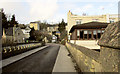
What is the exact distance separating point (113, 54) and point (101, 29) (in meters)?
19.0

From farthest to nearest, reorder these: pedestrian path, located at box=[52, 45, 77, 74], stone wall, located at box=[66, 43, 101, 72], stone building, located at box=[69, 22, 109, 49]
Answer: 1. stone building, located at box=[69, 22, 109, 49]
2. pedestrian path, located at box=[52, 45, 77, 74]
3. stone wall, located at box=[66, 43, 101, 72]

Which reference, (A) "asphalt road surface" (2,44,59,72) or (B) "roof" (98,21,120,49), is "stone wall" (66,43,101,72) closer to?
(B) "roof" (98,21,120,49)

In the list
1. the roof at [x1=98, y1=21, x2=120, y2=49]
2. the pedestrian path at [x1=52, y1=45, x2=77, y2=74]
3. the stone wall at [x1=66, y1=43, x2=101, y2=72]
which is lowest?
the pedestrian path at [x1=52, y1=45, x2=77, y2=74]

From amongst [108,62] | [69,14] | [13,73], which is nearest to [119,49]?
[108,62]

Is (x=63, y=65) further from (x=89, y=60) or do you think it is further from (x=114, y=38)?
(x=114, y=38)

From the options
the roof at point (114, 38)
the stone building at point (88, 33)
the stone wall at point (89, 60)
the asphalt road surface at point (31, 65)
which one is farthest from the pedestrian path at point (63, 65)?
the stone building at point (88, 33)

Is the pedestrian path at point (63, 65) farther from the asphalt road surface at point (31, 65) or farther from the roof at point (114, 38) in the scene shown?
the roof at point (114, 38)

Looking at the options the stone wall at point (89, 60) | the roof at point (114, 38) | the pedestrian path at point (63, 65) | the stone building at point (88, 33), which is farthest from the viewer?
the stone building at point (88, 33)

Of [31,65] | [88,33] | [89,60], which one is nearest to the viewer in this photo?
[89,60]

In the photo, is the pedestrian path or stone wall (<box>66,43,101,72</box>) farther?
the pedestrian path

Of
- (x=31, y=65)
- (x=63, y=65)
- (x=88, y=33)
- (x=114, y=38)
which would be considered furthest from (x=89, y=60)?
(x=88, y=33)

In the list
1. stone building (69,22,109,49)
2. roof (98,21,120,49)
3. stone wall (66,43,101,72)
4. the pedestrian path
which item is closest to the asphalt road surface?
the pedestrian path

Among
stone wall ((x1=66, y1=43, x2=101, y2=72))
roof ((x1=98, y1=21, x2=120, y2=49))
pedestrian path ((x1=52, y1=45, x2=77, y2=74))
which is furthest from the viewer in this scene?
pedestrian path ((x1=52, y1=45, x2=77, y2=74))

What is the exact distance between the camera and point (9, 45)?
12.6 meters
